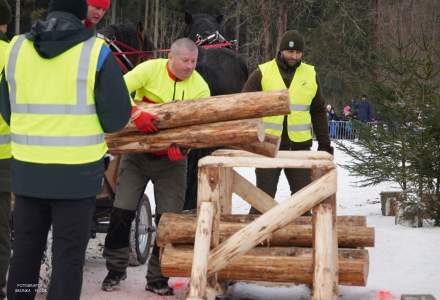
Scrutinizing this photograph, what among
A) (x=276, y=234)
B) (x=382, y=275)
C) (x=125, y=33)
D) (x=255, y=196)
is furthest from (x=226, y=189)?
(x=125, y=33)

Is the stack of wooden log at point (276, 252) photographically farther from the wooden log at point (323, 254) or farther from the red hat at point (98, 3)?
the red hat at point (98, 3)

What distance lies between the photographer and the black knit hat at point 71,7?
13.1 ft

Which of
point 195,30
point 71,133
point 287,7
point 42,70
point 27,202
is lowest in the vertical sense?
point 27,202

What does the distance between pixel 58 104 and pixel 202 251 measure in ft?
4.52

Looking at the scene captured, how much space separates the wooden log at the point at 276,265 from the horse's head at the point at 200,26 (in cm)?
373

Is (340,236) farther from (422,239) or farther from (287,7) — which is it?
(287,7)

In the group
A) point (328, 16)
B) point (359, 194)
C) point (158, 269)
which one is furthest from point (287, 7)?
point (158, 269)

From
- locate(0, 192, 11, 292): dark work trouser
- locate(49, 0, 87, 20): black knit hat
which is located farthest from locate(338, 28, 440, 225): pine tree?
locate(49, 0, 87, 20): black knit hat

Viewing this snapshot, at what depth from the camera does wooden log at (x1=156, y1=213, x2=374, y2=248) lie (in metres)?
5.52

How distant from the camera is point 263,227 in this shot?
4.86 metres

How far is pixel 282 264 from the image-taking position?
5254 mm

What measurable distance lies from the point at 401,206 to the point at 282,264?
350cm

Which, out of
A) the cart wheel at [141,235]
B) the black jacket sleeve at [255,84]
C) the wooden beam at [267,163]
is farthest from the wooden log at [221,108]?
the black jacket sleeve at [255,84]

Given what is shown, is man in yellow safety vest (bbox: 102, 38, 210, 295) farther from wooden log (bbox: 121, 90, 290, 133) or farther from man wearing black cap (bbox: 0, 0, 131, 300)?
man wearing black cap (bbox: 0, 0, 131, 300)
